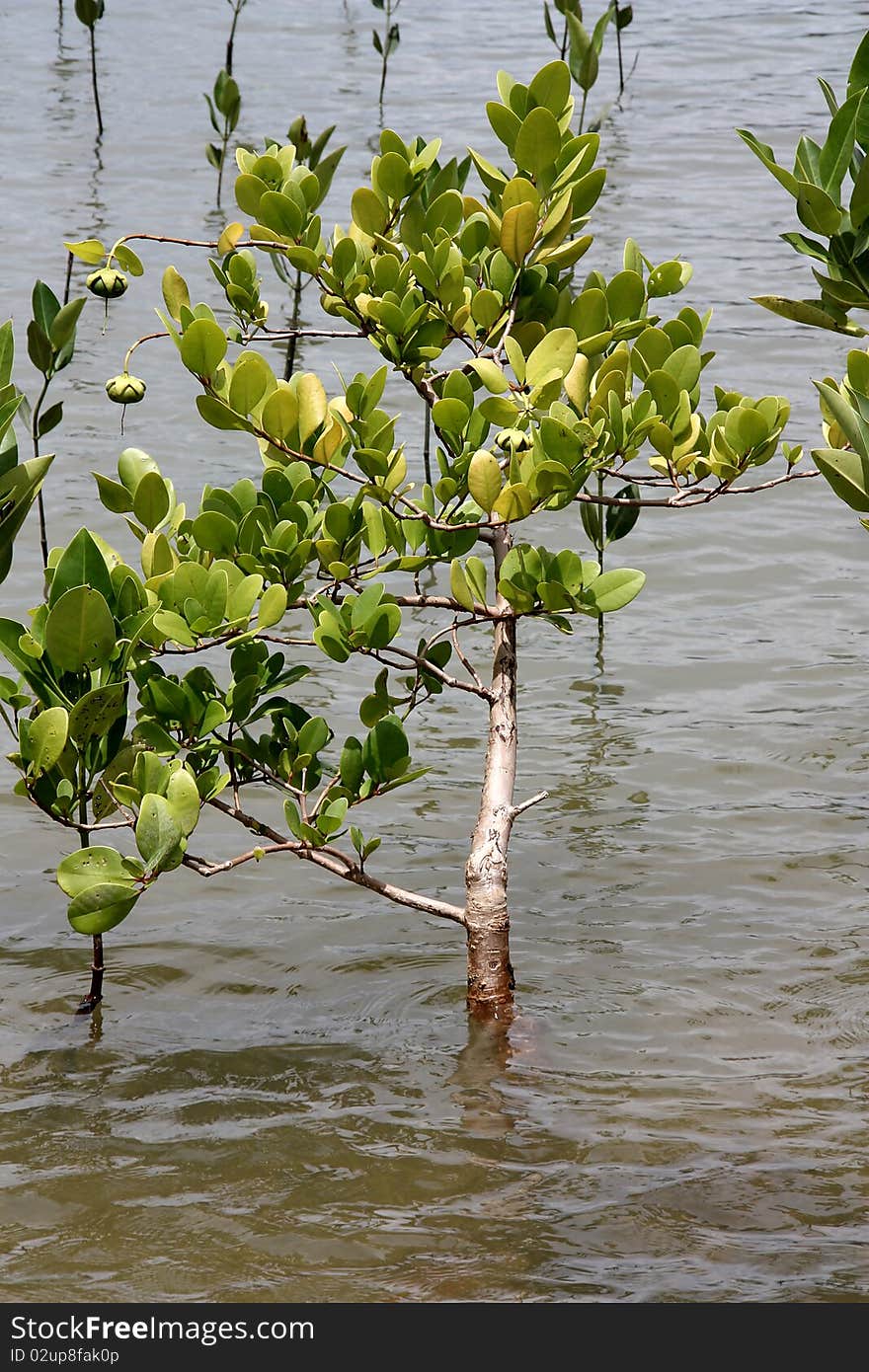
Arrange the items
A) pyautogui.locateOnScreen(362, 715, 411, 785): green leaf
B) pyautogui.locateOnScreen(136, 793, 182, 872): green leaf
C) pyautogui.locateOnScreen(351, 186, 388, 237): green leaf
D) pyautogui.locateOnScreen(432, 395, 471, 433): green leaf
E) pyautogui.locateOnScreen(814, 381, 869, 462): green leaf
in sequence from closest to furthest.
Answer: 1. pyautogui.locateOnScreen(814, 381, 869, 462): green leaf
2. pyautogui.locateOnScreen(136, 793, 182, 872): green leaf
3. pyautogui.locateOnScreen(432, 395, 471, 433): green leaf
4. pyautogui.locateOnScreen(362, 715, 411, 785): green leaf
5. pyautogui.locateOnScreen(351, 186, 388, 237): green leaf

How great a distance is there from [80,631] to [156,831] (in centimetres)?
35

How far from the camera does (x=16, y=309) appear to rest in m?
6.78

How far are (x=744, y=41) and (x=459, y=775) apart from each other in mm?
8841

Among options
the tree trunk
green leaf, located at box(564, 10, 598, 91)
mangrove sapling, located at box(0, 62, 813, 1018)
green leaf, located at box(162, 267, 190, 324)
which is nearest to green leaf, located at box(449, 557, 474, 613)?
mangrove sapling, located at box(0, 62, 813, 1018)

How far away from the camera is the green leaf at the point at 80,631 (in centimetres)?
237

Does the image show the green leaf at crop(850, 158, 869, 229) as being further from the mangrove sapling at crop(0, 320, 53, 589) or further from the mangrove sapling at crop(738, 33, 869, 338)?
the mangrove sapling at crop(0, 320, 53, 589)

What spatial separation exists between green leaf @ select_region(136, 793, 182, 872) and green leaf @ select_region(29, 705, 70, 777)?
0.58ft

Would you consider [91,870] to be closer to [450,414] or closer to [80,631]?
[80,631]

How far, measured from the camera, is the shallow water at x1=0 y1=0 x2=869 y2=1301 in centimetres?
235

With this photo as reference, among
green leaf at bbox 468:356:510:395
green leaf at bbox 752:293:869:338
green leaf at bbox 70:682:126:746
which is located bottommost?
green leaf at bbox 70:682:126:746

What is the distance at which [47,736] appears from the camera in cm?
237

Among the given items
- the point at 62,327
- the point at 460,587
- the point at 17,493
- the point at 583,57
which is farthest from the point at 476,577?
the point at 583,57
